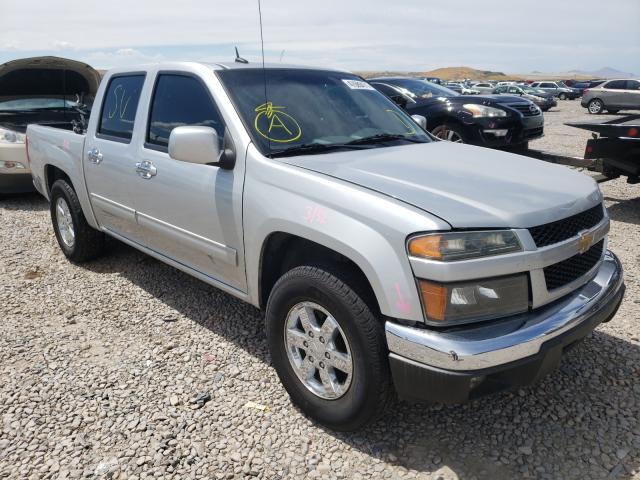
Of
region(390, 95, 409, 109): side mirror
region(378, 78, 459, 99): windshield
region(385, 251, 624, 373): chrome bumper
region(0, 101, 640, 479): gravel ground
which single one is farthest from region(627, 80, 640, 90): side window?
region(385, 251, 624, 373): chrome bumper

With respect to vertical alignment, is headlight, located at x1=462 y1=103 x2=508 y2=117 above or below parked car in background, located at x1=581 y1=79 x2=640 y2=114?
above

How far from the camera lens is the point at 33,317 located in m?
4.01

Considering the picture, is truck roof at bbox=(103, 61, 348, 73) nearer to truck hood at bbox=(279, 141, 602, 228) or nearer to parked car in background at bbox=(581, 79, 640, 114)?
truck hood at bbox=(279, 141, 602, 228)

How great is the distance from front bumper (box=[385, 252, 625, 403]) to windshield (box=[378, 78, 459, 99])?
7.62 metres

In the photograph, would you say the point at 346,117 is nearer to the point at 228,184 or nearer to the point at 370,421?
the point at 228,184

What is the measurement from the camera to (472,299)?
2.15 m

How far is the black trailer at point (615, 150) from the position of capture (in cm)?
598

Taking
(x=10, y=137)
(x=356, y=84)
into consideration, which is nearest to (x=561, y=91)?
(x=10, y=137)

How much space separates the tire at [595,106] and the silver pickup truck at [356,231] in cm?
2496

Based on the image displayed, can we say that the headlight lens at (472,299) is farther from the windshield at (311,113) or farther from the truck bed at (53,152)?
the truck bed at (53,152)

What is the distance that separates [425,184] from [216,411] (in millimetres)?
1634

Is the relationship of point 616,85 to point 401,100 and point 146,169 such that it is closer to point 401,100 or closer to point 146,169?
point 401,100

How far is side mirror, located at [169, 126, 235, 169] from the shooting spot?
9.13ft

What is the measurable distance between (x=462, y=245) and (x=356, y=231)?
45cm
